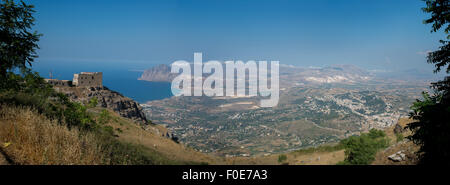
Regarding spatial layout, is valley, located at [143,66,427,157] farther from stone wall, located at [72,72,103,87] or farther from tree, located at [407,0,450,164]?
tree, located at [407,0,450,164]

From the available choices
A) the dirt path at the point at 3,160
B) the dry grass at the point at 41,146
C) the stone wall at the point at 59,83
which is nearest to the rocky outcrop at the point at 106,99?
the stone wall at the point at 59,83

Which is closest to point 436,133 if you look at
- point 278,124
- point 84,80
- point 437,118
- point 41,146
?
point 437,118

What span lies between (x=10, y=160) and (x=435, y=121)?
9.86m

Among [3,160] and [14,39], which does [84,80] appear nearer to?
[14,39]

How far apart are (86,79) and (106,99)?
428cm

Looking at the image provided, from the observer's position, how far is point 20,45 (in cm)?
860

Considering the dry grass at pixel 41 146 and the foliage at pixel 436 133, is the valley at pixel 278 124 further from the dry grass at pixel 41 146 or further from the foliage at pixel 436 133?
the dry grass at pixel 41 146

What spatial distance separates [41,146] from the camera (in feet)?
13.5

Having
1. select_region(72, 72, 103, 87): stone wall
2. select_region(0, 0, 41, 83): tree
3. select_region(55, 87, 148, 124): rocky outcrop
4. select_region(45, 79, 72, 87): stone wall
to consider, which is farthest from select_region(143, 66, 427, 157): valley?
select_region(0, 0, 41, 83): tree

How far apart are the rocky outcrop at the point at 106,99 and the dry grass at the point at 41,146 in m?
28.9

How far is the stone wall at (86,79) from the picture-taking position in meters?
31.9

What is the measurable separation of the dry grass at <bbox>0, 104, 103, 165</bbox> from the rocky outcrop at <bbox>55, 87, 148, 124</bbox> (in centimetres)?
2890
